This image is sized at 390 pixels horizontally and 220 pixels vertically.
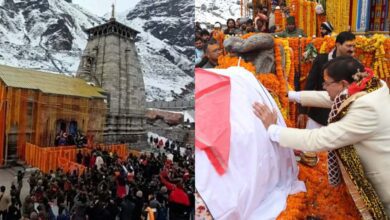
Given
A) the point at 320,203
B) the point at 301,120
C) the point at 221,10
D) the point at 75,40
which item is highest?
the point at 221,10

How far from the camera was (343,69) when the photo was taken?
167cm

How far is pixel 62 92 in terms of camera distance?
1.91 m

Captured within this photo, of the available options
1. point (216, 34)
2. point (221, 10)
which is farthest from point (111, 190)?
point (221, 10)

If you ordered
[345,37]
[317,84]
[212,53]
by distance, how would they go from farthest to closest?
1. [212,53]
2. [317,84]
3. [345,37]

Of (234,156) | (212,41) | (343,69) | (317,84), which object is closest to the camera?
(343,69)

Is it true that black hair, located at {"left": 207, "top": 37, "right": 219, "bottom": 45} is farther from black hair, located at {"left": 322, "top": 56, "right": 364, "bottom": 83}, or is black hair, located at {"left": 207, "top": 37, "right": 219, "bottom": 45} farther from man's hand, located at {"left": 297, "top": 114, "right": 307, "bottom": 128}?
black hair, located at {"left": 322, "top": 56, "right": 364, "bottom": 83}

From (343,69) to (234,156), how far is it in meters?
0.57

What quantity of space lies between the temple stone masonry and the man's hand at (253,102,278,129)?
19.7 inches

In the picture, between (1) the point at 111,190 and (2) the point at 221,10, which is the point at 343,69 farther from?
(2) the point at 221,10

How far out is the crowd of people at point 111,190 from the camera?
174cm

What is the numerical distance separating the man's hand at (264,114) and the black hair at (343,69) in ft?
1.01

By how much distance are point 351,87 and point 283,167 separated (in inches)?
20.7

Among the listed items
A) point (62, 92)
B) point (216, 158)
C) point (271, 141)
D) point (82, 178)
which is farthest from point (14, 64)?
point (271, 141)

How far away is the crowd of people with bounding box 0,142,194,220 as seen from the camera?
1.74 m
